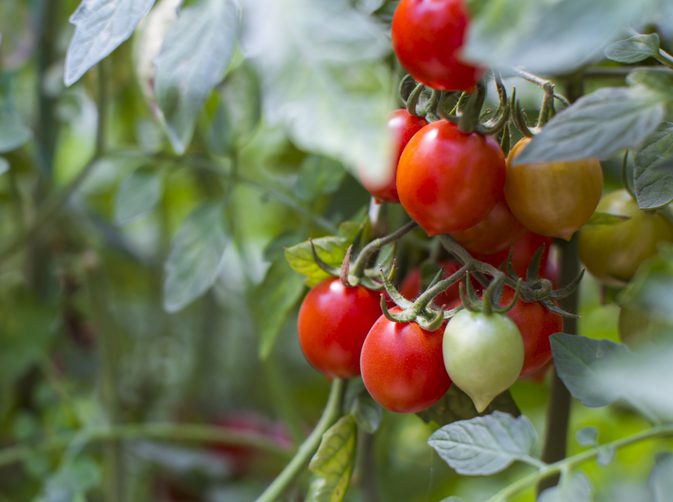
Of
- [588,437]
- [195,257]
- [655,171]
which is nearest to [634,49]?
[655,171]

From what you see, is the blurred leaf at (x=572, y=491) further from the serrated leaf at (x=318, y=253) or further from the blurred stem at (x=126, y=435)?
the blurred stem at (x=126, y=435)

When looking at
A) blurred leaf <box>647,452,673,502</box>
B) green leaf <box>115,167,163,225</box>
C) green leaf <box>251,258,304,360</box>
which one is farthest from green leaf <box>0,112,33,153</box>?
blurred leaf <box>647,452,673,502</box>

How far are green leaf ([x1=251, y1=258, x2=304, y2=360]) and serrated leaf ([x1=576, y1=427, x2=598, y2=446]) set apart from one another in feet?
0.59

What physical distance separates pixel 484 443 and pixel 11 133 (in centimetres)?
36

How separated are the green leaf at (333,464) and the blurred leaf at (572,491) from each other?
12 cm

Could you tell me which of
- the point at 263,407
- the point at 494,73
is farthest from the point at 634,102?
the point at 263,407

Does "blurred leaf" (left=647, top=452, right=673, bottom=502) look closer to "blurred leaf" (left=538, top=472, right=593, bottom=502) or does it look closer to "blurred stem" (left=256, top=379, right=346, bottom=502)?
"blurred leaf" (left=538, top=472, right=593, bottom=502)

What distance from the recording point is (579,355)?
33 centimetres

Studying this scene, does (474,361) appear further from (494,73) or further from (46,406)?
(46,406)

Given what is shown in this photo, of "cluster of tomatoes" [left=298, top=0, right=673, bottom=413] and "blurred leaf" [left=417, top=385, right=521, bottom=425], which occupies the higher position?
"cluster of tomatoes" [left=298, top=0, right=673, bottom=413]

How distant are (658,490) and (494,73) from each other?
16cm

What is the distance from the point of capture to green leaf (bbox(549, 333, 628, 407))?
322mm

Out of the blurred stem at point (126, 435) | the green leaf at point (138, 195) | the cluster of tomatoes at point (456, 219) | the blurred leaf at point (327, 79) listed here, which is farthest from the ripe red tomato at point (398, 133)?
the blurred stem at point (126, 435)

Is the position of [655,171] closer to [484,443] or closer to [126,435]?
[484,443]
